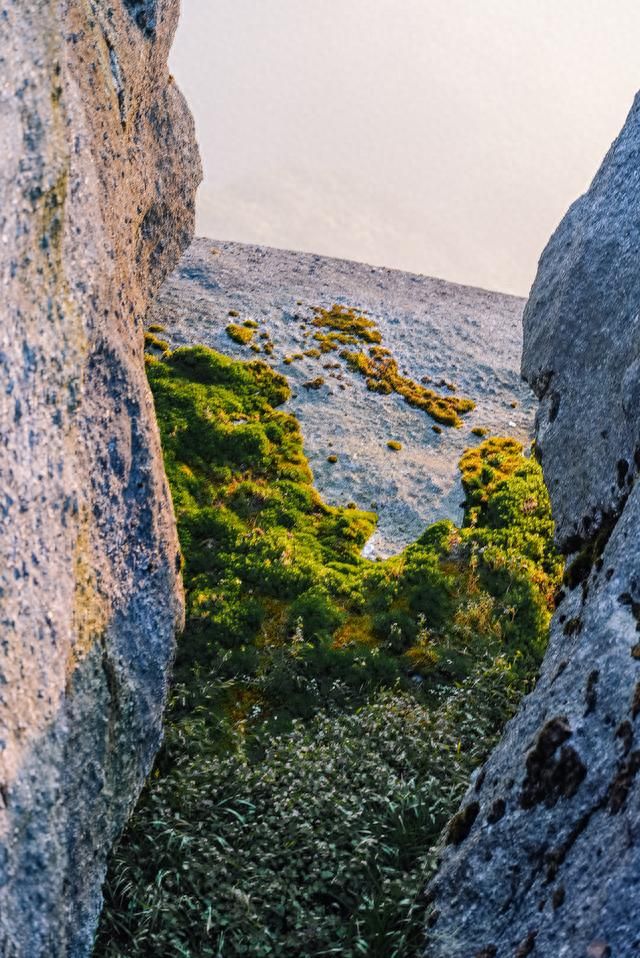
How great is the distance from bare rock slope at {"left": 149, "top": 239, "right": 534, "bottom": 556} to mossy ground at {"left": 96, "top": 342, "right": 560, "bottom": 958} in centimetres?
169

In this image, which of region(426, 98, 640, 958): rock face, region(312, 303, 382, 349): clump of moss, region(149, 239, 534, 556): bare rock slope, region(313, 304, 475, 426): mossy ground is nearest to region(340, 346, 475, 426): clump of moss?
region(313, 304, 475, 426): mossy ground

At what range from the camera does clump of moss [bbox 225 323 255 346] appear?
120 feet

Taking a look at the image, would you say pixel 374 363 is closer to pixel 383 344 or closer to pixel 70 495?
pixel 383 344

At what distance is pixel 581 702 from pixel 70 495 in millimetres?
6595

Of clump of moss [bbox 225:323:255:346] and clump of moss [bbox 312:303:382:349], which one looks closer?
clump of moss [bbox 225:323:255:346]

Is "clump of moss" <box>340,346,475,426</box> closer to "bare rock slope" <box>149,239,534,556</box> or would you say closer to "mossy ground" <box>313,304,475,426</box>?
"mossy ground" <box>313,304,475,426</box>

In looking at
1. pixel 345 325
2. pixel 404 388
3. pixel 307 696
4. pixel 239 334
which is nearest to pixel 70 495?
pixel 307 696

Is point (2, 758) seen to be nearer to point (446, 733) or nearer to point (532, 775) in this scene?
point (532, 775)

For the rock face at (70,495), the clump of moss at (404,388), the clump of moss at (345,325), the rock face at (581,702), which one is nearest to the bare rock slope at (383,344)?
the clump of moss at (404,388)

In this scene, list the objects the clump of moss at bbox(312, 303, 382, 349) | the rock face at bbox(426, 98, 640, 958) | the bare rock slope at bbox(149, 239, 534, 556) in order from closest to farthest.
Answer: the rock face at bbox(426, 98, 640, 958)
the bare rock slope at bbox(149, 239, 534, 556)
the clump of moss at bbox(312, 303, 382, 349)

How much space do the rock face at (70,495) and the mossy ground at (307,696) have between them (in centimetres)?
127

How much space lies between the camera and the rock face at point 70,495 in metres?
8.89

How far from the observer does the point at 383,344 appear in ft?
136

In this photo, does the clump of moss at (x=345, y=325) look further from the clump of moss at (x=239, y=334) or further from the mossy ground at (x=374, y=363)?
the clump of moss at (x=239, y=334)
